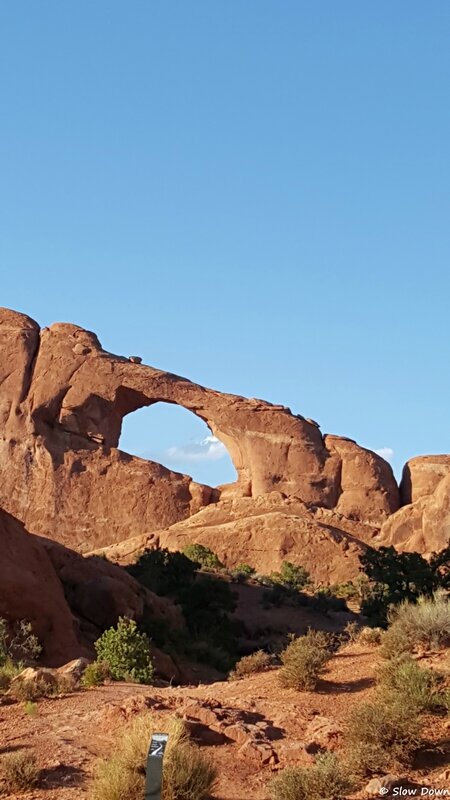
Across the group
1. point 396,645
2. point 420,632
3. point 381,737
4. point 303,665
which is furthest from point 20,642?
point 381,737

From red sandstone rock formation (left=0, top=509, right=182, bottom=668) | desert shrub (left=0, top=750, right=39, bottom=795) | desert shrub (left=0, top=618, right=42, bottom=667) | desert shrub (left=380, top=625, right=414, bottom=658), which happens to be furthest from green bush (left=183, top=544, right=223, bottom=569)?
desert shrub (left=0, top=750, right=39, bottom=795)

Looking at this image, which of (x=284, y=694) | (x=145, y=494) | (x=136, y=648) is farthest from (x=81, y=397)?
(x=284, y=694)

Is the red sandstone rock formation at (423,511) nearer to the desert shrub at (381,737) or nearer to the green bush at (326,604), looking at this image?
the green bush at (326,604)

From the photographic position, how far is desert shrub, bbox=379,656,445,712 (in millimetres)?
9047

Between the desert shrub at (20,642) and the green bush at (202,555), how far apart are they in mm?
22475

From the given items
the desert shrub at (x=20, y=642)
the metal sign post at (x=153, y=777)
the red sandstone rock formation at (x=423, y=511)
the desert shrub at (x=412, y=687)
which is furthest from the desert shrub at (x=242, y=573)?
the metal sign post at (x=153, y=777)

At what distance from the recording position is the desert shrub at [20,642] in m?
15.9

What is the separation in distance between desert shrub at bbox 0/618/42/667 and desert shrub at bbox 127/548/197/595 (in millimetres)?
12701

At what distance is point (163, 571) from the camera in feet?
107

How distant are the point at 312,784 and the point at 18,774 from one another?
228 centimetres

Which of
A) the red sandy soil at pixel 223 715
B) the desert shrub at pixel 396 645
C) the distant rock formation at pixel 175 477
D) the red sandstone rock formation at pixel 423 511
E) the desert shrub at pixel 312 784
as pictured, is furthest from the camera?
the red sandstone rock formation at pixel 423 511

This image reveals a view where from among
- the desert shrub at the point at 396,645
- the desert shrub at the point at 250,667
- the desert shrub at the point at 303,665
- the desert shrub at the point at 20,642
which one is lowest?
the desert shrub at the point at 20,642

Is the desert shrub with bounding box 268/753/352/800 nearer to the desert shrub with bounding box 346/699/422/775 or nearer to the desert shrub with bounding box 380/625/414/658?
the desert shrub with bounding box 346/699/422/775

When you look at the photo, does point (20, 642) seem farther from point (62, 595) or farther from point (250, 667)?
point (250, 667)
